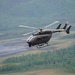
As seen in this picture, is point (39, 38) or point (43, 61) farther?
point (43, 61)

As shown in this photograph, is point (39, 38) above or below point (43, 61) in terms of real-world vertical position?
above

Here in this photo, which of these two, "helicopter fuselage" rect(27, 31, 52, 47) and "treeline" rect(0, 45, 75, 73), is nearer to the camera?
"helicopter fuselage" rect(27, 31, 52, 47)

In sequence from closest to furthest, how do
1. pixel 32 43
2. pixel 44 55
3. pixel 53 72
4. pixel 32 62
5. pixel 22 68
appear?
pixel 32 43, pixel 53 72, pixel 22 68, pixel 32 62, pixel 44 55

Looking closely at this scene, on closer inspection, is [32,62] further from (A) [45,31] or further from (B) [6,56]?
(A) [45,31]

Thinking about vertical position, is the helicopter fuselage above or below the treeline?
above

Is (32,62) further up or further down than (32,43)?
further down

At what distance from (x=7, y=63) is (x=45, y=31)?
100 meters

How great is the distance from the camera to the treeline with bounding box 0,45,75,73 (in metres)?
153

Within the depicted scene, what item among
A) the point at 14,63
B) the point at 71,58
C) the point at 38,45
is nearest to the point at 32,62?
the point at 14,63

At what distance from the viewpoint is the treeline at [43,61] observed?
153 m

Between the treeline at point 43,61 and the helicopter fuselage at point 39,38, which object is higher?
the helicopter fuselage at point 39,38

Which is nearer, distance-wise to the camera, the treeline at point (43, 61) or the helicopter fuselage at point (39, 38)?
the helicopter fuselage at point (39, 38)

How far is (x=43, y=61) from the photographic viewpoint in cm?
16375

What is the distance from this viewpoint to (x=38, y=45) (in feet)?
224
